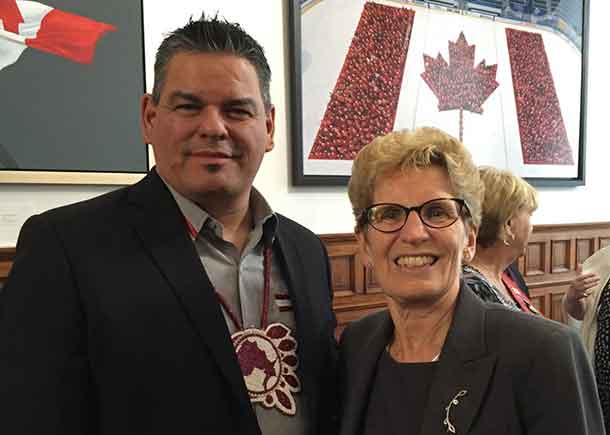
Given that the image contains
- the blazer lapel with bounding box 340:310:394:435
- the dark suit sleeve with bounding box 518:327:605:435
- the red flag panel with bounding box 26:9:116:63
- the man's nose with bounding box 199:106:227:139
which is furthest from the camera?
the red flag panel with bounding box 26:9:116:63

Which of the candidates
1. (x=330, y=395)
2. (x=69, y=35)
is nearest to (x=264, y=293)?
(x=330, y=395)

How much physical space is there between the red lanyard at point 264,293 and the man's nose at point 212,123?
204 millimetres

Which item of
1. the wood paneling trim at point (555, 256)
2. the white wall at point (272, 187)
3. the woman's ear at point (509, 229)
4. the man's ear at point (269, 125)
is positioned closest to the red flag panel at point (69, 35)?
the white wall at point (272, 187)

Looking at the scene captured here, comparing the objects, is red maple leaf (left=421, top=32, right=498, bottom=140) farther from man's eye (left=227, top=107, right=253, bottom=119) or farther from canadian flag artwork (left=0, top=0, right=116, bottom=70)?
man's eye (left=227, top=107, right=253, bottom=119)

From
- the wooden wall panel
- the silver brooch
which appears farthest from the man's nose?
the wooden wall panel

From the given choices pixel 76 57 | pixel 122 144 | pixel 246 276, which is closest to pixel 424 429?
pixel 246 276

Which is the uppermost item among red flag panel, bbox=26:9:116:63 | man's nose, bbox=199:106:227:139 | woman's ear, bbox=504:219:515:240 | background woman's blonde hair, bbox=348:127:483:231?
red flag panel, bbox=26:9:116:63

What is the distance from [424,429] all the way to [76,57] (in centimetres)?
175

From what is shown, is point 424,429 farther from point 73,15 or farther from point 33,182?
point 73,15

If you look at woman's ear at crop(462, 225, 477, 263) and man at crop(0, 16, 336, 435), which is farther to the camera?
woman's ear at crop(462, 225, 477, 263)

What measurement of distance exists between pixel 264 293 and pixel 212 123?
39cm

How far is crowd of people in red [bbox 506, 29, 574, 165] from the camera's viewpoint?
3271 millimetres

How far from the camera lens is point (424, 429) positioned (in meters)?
1.03

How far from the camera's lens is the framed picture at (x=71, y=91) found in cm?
187
